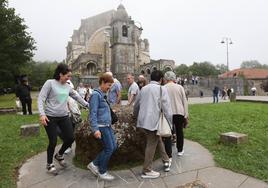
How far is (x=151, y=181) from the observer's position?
484cm

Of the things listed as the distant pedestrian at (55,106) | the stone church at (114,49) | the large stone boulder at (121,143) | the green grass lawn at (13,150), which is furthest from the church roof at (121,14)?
the distant pedestrian at (55,106)

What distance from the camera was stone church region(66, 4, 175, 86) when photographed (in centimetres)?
5403

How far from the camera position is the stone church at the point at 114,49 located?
2127 inches

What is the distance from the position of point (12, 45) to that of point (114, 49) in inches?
1005

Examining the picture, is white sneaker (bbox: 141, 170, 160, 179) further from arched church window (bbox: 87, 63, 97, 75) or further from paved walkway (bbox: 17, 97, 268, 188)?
arched church window (bbox: 87, 63, 97, 75)

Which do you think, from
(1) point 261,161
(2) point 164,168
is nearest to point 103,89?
(2) point 164,168

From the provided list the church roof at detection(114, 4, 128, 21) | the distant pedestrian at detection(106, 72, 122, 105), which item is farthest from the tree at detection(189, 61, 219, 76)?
the distant pedestrian at detection(106, 72, 122, 105)

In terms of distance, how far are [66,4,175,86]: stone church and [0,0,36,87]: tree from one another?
7695 mm

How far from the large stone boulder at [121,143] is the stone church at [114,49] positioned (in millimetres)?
32680

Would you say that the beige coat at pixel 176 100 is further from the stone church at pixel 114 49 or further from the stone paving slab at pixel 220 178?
the stone church at pixel 114 49

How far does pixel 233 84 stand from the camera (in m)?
41.0

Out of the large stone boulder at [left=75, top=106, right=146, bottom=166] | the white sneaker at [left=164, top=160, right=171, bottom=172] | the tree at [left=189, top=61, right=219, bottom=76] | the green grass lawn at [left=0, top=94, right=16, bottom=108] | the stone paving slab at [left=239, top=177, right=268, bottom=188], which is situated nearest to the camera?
the stone paving slab at [left=239, top=177, right=268, bottom=188]

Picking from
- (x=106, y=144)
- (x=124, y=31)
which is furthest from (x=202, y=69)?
(x=106, y=144)

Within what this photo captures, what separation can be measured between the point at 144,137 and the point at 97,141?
3.09 ft
